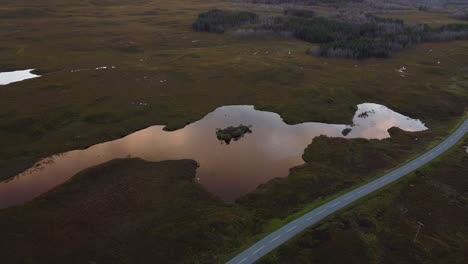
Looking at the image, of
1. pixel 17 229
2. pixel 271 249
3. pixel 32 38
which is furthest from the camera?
pixel 32 38

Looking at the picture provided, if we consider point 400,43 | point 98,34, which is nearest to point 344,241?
point 400,43

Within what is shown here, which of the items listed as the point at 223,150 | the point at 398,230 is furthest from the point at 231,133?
the point at 398,230

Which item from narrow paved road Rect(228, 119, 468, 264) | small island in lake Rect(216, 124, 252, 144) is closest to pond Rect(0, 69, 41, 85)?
small island in lake Rect(216, 124, 252, 144)

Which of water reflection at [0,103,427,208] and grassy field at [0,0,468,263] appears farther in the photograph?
water reflection at [0,103,427,208]

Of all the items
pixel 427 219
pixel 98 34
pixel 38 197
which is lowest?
pixel 427 219

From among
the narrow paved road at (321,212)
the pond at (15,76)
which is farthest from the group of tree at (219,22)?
the narrow paved road at (321,212)

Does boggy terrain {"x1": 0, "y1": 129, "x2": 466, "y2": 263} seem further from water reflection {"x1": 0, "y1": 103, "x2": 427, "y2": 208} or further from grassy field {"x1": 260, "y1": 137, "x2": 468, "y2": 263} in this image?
grassy field {"x1": 260, "y1": 137, "x2": 468, "y2": 263}

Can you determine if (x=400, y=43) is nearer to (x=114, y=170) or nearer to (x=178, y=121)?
(x=178, y=121)

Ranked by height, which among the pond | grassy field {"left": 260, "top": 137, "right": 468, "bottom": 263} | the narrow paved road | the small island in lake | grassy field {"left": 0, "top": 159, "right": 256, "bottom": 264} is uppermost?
the pond
